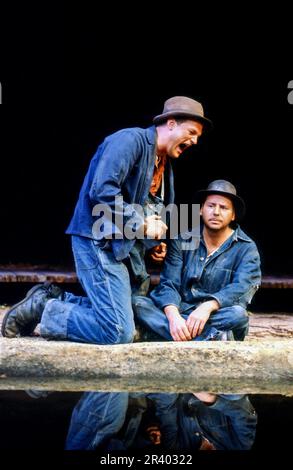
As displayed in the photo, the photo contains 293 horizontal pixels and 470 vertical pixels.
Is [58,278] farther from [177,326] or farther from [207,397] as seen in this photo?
[207,397]

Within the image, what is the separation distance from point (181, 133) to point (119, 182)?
0.51 meters

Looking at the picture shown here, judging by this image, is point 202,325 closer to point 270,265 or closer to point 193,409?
point 193,409

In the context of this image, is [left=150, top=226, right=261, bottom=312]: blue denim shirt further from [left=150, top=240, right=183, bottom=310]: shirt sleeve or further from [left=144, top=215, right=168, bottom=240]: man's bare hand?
[left=144, top=215, right=168, bottom=240]: man's bare hand

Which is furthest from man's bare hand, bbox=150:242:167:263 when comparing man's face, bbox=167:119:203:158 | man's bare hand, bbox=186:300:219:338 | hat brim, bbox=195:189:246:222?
man's face, bbox=167:119:203:158

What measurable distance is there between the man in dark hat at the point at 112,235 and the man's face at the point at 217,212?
0.38 metres

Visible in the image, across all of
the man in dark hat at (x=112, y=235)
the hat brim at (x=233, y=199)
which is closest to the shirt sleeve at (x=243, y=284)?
the hat brim at (x=233, y=199)

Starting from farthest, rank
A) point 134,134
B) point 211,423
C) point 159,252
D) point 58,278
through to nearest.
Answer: point 58,278 → point 159,252 → point 134,134 → point 211,423

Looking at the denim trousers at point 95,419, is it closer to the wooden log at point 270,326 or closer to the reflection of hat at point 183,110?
the wooden log at point 270,326

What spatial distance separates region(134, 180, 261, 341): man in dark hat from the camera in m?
4.40

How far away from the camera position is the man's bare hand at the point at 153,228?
14.1 ft

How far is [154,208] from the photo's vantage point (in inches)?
184

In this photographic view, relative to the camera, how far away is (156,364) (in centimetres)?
405

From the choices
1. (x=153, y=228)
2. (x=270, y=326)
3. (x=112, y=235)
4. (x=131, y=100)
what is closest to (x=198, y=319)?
(x=153, y=228)
